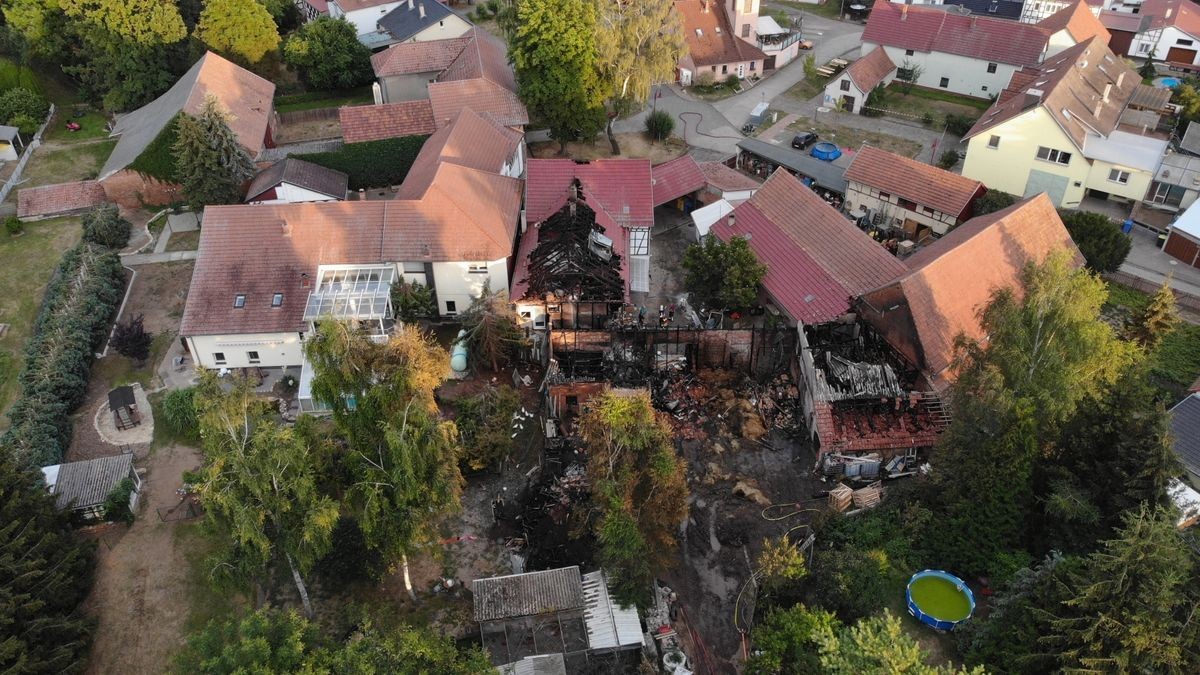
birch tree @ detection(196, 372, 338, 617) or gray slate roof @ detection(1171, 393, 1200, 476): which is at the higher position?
birch tree @ detection(196, 372, 338, 617)

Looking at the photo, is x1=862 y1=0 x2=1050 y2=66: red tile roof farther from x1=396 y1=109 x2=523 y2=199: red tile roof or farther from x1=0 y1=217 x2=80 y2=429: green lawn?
x1=0 y1=217 x2=80 y2=429: green lawn

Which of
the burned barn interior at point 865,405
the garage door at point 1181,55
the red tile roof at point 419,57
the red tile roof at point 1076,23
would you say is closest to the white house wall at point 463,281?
the burned barn interior at point 865,405

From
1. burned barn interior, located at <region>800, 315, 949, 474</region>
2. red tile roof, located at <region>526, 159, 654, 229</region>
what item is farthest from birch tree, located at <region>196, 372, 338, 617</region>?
red tile roof, located at <region>526, 159, 654, 229</region>

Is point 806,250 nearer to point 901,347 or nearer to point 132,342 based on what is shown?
point 901,347

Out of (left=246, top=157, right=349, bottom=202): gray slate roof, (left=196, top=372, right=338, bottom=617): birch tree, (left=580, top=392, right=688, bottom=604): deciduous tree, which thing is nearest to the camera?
(left=196, top=372, right=338, bottom=617): birch tree

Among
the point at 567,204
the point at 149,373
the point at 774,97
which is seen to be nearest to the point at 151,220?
the point at 149,373

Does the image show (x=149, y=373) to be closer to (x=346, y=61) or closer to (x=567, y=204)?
(x=567, y=204)
